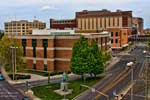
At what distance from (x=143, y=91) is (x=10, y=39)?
176 ft

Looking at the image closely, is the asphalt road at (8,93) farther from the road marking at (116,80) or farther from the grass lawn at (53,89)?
the road marking at (116,80)

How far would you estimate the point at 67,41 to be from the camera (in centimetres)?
11931

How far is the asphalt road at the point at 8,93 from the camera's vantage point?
265 feet

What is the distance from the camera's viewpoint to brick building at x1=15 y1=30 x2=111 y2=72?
392 ft

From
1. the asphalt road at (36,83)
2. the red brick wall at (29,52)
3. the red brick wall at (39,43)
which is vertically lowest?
the asphalt road at (36,83)

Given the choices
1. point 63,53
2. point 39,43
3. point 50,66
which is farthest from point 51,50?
point 39,43

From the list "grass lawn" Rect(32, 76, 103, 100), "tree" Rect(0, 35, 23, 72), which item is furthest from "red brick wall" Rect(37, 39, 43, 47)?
"grass lawn" Rect(32, 76, 103, 100)

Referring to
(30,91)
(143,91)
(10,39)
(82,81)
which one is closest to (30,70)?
(10,39)

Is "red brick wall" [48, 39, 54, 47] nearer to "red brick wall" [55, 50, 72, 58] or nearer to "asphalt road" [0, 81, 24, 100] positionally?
"red brick wall" [55, 50, 72, 58]

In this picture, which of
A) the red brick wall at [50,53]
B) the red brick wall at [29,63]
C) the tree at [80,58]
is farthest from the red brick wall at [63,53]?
the tree at [80,58]

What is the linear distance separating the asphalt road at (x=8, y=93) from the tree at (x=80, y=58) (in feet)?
59.4

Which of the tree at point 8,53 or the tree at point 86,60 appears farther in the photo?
the tree at point 8,53

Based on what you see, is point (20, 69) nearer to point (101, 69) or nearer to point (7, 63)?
point (7, 63)

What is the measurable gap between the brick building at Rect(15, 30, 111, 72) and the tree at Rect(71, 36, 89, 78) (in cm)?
1512
